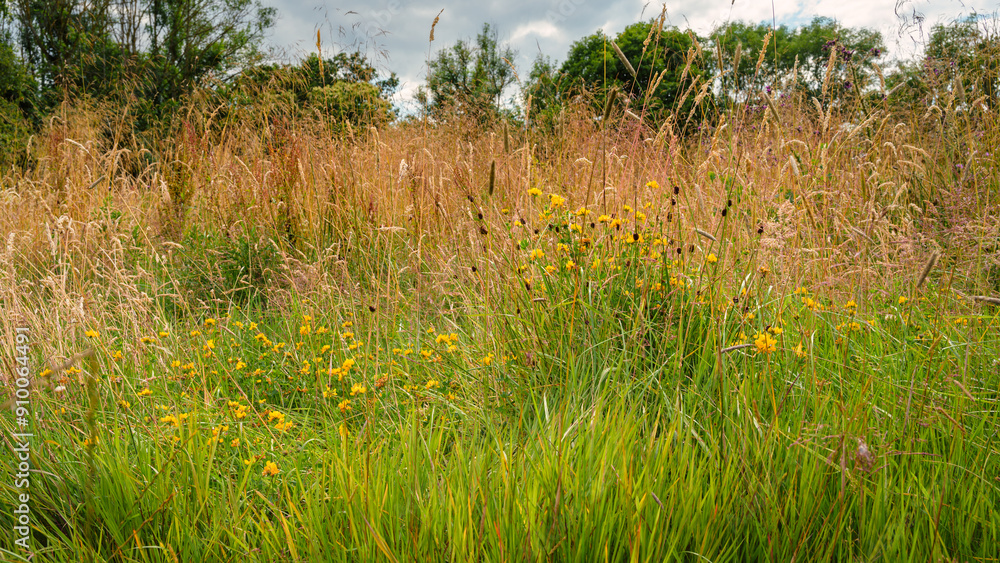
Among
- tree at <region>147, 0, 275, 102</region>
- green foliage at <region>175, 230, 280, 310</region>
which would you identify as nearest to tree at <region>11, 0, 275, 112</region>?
tree at <region>147, 0, 275, 102</region>

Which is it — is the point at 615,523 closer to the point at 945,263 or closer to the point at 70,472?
the point at 70,472

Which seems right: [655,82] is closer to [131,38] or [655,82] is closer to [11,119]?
[11,119]

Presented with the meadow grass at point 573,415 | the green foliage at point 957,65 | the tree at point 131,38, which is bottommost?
the meadow grass at point 573,415

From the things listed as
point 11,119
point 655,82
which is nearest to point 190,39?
point 11,119

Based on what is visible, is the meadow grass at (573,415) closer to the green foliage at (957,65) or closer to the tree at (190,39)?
the green foliage at (957,65)

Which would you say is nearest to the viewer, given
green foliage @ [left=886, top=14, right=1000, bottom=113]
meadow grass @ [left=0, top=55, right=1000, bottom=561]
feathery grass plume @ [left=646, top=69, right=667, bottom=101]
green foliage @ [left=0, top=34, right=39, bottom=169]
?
meadow grass @ [left=0, top=55, right=1000, bottom=561]

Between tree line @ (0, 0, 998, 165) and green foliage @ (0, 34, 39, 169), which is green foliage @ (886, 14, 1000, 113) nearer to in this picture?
tree line @ (0, 0, 998, 165)

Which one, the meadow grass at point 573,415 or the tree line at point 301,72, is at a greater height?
the tree line at point 301,72

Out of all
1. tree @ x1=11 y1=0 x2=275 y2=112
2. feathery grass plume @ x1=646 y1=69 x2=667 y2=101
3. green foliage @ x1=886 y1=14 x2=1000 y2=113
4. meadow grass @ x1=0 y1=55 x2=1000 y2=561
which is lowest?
meadow grass @ x1=0 y1=55 x2=1000 y2=561

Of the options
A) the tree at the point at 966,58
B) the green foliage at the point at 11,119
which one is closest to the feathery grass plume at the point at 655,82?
the tree at the point at 966,58

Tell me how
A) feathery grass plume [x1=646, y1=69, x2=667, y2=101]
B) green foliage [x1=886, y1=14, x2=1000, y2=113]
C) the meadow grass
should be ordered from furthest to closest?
green foliage [x1=886, y1=14, x2=1000, y2=113] → feathery grass plume [x1=646, y1=69, x2=667, y2=101] → the meadow grass

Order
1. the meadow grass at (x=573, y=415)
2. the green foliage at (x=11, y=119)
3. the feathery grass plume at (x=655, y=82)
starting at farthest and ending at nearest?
the green foliage at (x=11, y=119), the feathery grass plume at (x=655, y=82), the meadow grass at (x=573, y=415)

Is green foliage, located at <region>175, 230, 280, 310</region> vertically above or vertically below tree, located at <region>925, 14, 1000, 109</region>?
below

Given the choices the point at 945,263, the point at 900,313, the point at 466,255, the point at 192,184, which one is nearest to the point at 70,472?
the point at 466,255
